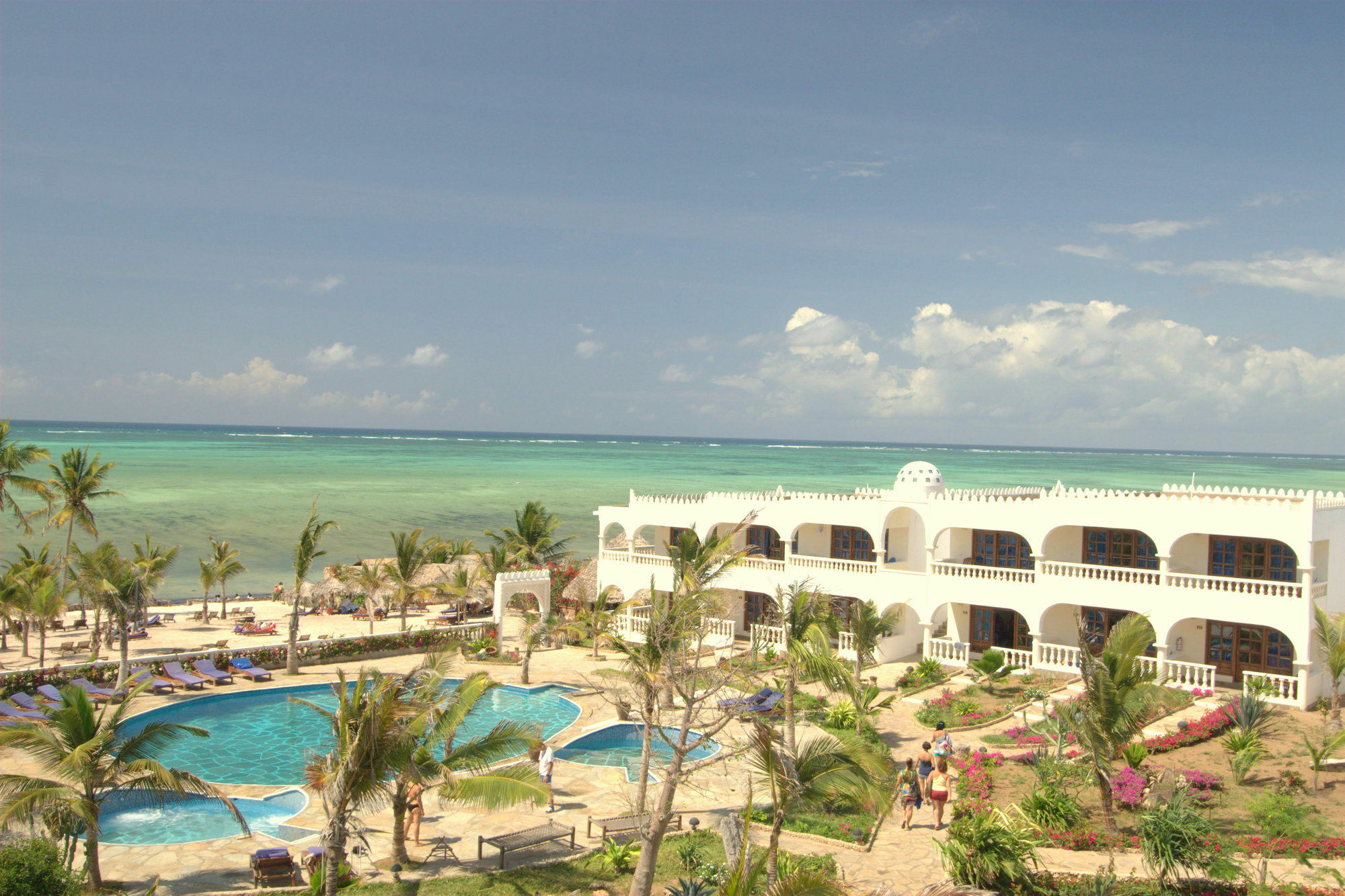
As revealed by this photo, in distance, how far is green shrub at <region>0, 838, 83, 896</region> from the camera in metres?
10.8

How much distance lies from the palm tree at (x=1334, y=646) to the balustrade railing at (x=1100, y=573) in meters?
3.63

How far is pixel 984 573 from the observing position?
27406 mm

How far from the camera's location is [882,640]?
93.0 ft

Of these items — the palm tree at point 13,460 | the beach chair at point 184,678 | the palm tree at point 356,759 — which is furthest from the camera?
the palm tree at point 13,460

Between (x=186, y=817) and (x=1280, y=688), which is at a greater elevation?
(x=1280, y=688)

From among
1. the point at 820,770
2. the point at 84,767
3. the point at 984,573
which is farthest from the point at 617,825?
the point at 984,573

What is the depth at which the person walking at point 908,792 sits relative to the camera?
15789 millimetres

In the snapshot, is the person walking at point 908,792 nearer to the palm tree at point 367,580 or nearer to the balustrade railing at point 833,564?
the balustrade railing at point 833,564

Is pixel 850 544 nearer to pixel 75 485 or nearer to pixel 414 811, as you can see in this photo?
pixel 414 811

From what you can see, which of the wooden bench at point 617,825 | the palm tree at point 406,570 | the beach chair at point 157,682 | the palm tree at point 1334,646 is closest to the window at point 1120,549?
the palm tree at point 1334,646

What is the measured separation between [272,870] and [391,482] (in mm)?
96859

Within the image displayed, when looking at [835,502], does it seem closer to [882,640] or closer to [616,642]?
[882,640]

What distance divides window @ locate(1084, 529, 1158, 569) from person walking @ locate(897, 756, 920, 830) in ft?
40.8

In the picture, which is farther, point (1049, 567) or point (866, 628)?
point (1049, 567)
